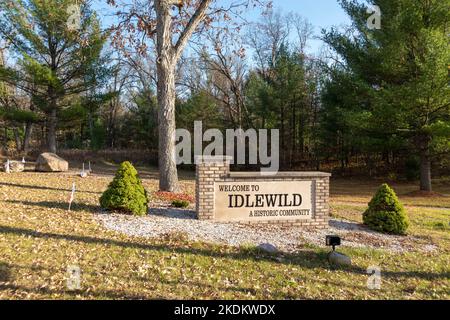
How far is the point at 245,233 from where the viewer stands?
683 centimetres

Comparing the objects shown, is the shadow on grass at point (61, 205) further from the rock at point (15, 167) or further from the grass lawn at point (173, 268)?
the rock at point (15, 167)

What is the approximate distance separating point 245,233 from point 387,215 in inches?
134

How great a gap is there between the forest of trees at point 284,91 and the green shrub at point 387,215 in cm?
671

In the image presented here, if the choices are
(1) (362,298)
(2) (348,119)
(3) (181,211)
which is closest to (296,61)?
(2) (348,119)

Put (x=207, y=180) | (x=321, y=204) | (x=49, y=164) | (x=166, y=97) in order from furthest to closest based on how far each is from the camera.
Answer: (x=49, y=164) → (x=166, y=97) → (x=321, y=204) → (x=207, y=180)

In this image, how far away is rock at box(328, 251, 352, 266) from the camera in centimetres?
550

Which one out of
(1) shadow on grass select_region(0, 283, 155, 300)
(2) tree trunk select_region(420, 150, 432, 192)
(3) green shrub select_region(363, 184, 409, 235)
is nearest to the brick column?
(3) green shrub select_region(363, 184, 409, 235)

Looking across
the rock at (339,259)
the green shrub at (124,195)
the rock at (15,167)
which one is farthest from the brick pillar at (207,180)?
the rock at (15,167)

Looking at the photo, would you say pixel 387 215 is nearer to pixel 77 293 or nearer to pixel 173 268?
pixel 173 268

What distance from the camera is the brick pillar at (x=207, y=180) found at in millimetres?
7445

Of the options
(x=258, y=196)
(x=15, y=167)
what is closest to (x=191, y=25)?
(x=258, y=196)

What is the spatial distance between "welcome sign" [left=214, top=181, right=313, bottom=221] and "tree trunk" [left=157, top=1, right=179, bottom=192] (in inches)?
153

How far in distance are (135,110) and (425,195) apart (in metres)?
26.4

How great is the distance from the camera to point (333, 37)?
21.5 m
